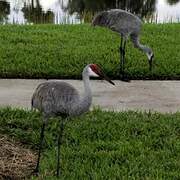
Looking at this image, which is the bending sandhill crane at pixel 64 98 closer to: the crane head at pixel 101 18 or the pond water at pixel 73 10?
the crane head at pixel 101 18

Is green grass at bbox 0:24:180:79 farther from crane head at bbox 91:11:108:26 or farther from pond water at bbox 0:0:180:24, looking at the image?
pond water at bbox 0:0:180:24

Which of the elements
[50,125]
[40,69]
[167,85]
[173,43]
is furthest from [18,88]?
[173,43]

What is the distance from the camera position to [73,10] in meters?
19.7

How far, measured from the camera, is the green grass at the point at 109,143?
5004 millimetres

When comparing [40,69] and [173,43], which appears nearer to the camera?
[40,69]

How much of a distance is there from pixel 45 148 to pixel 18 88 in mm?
2226

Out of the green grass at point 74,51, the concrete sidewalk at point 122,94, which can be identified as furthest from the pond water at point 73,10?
the concrete sidewalk at point 122,94

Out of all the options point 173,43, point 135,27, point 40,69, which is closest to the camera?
point 40,69

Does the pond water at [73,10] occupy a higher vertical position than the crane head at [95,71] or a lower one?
lower

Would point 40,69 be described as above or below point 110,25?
below

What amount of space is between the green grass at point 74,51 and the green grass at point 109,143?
75.1 inches

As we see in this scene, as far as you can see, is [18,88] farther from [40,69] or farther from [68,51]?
[68,51]

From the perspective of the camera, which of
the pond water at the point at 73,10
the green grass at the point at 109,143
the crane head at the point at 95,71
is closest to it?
the crane head at the point at 95,71

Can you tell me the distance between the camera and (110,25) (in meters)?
8.85
